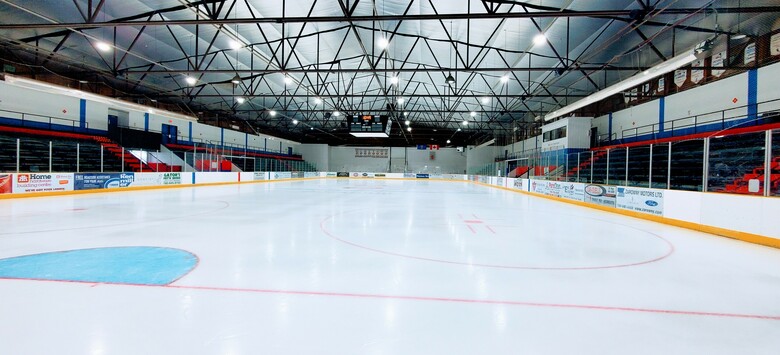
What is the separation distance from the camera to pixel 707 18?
11219 millimetres

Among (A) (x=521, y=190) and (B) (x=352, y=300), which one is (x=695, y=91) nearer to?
(A) (x=521, y=190)

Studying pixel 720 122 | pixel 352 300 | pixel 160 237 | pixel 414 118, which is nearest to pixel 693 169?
pixel 720 122

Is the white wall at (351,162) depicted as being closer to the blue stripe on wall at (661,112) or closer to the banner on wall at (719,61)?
the blue stripe on wall at (661,112)

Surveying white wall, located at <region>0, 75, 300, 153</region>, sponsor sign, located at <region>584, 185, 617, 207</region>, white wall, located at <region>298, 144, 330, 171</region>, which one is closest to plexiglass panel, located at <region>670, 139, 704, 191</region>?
sponsor sign, located at <region>584, 185, 617, 207</region>

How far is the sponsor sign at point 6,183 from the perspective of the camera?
11.5 meters

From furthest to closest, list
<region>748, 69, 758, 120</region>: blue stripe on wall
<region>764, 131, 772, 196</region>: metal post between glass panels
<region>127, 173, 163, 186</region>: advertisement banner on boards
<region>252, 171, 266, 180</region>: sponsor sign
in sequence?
<region>252, 171, 266, 180</region>: sponsor sign, <region>127, 173, 163, 186</region>: advertisement banner on boards, <region>748, 69, 758, 120</region>: blue stripe on wall, <region>764, 131, 772, 196</region>: metal post between glass panels

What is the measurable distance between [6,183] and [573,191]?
21.8m

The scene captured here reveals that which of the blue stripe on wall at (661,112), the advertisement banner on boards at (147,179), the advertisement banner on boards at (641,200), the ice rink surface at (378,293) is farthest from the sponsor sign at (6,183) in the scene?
the blue stripe on wall at (661,112)

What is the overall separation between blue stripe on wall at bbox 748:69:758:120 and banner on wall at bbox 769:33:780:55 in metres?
0.91

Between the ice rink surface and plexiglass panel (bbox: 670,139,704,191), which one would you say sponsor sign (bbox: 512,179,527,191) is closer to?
plexiglass panel (bbox: 670,139,704,191)

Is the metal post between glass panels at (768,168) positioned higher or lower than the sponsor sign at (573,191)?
higher

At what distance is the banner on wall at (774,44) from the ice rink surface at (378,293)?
1194cm

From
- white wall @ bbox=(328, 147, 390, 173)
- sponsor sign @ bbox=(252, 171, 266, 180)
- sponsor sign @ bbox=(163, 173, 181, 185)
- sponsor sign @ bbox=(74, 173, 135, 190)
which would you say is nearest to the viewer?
sponsor sign @ bbox=(74, 173, 135, 190)

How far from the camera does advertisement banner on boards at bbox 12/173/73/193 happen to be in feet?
39.5
